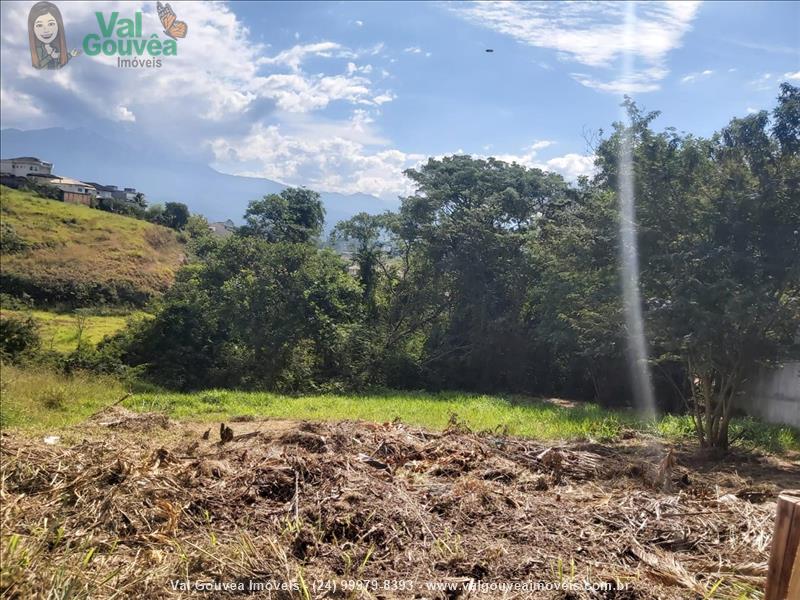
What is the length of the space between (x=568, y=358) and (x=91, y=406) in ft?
41.1

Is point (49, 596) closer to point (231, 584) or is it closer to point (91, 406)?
point (231, 584)

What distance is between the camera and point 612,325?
9.07 m

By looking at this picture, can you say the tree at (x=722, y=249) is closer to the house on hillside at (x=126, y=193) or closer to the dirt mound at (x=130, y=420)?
the dirt mound at (x=130, y=420)

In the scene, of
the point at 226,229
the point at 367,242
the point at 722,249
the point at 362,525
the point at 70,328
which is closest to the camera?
the point at 362,525

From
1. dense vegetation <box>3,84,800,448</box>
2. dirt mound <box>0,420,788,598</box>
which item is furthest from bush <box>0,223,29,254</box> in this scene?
dirt mound <box>0,420,788,598</box>

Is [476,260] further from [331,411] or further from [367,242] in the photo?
[331,411]

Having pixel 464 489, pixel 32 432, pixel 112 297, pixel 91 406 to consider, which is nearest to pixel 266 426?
pixel 32 432

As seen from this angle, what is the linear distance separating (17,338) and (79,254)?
22200mm

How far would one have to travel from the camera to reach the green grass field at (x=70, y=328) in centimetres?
1633

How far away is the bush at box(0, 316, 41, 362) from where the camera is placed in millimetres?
14805

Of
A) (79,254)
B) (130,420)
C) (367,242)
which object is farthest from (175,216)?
(130,420)

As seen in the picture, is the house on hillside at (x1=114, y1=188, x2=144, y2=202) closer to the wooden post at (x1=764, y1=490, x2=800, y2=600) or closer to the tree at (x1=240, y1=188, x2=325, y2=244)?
the tree at (x1=240, y1=188, x2=325, y2=244)

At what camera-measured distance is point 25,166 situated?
59969 millimetres

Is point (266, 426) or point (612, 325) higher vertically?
point (612, 325)
